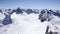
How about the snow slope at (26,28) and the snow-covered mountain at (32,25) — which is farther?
the snow slope at (26,28)

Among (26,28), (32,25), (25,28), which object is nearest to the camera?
(26,28)

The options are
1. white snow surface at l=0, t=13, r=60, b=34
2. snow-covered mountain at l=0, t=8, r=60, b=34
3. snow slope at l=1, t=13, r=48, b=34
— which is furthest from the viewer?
white snow surface at l=0, t=13, r=60, b=34

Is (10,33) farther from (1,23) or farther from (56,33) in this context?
(56,33)

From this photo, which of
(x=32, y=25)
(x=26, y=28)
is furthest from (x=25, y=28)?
(x=32, y=25)

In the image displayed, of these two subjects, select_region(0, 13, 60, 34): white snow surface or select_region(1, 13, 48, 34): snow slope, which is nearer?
select_region(1, 13, 48, 34): snow slope

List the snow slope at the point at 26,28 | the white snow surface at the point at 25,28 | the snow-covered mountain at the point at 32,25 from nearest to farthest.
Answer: the snow-covered mountain at the point at 32,25 < the snow slope at the point at 26,28 < the white snow surface at the point at 25,28

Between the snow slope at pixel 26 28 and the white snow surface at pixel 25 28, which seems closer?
the snow slope at pixel 26 28

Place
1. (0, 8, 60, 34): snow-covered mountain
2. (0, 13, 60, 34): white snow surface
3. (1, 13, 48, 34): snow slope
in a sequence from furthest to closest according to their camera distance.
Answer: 1. (0, 13, 60, 34): white snow surface
2. (1, 13, 48, 34): snow slope
3. (0, 8, 60, 34): snow-covered mountain

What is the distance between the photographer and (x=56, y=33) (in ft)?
81.5

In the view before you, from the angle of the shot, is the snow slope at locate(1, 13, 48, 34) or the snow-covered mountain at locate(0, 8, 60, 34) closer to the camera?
the snow-covered mountain at locate(0, 8, 60, 34)

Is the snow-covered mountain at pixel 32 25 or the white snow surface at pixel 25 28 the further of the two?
the white snow surface at pixel 25 28

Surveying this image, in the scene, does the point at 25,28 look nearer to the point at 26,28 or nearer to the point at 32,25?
the point at 26,28

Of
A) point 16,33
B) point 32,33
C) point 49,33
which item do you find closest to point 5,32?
point 16,33

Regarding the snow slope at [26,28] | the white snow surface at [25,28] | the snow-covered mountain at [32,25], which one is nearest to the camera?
the snow-covered mountain at [32,25]
